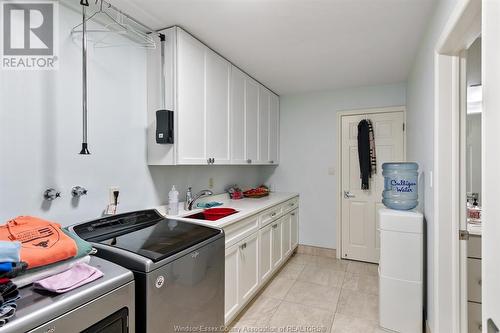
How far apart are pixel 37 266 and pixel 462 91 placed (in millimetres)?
2324

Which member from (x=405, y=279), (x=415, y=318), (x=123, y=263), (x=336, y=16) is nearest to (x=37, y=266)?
(x=123, y=263)

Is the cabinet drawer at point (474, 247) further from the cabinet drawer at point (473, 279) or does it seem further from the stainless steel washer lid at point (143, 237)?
the stainless steel washer lid at point (143, 237)

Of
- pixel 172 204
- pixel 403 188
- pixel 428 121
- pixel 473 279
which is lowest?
pixel 473 279

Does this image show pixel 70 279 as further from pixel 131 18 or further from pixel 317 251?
pixel 317 251

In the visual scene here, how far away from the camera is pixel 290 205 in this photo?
348 centimetres

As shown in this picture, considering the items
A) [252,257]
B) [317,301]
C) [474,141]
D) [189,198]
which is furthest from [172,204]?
[474,141]

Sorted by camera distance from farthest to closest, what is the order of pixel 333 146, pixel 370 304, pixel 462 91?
pixel 333 146, pixel 370 304, pixel 462 91

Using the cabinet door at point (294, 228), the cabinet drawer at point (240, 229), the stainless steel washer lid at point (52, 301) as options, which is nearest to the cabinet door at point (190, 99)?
the cabinet drawer at point (240, 229)

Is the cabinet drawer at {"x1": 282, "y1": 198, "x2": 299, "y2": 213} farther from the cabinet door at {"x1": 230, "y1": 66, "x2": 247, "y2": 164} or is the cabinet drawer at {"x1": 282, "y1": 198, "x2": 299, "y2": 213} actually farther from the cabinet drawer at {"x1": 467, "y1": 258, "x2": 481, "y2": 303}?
the cabinet drawer at {"x1": 467, "y1": 258, "x2": 481, "y2": 303}

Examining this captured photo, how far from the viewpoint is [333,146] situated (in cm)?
364

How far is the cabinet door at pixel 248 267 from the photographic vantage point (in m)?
2.18

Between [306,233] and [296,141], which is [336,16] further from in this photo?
[306,233]

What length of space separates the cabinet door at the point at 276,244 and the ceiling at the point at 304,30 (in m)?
1.77

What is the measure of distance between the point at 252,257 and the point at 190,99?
1.49m
